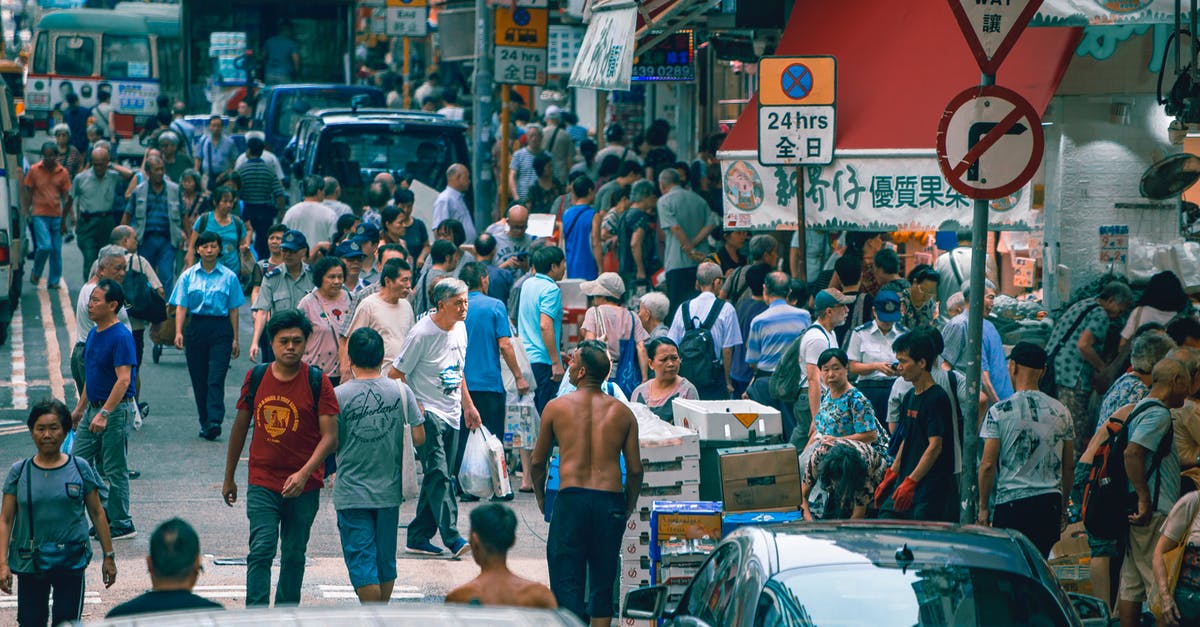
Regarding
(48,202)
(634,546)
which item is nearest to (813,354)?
(634,546)

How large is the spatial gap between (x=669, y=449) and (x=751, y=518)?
1.88 ft

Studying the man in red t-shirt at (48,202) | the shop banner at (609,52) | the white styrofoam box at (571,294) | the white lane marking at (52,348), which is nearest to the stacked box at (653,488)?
the shop banner at (609,52)

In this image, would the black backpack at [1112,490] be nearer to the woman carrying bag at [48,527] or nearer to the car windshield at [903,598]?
the car windshield at [903,598]

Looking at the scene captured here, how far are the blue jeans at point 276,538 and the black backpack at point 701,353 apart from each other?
4376mm

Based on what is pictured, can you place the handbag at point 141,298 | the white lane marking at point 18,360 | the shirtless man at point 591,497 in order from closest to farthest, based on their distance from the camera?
the shirtless man at point 591,497
the handbag at point 141,298
the white lane marking at point 18,360

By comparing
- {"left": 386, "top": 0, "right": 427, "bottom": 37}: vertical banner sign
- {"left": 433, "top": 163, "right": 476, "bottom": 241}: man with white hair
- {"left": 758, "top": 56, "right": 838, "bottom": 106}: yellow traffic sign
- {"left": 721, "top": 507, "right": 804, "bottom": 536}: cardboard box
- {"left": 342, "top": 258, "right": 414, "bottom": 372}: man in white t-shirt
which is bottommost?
{"left": 721, "top": 507, "right": 804, "bottom": 536}: cardboard box

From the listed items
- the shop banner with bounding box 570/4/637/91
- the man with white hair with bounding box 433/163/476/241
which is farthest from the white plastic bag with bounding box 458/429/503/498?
the man with white hair with bounding box 433/163/476/241

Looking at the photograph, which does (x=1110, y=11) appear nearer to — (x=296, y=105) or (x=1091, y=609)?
(x=1091, y=609)

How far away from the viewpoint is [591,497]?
910cm

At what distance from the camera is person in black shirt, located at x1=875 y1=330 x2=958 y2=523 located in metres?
9.83

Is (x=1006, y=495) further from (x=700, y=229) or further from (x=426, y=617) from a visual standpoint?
(x=700, y=229)

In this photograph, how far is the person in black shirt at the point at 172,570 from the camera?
6.09 meters

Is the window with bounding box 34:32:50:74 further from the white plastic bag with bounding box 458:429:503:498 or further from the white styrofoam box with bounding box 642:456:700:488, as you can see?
the white styrofoam box with bounding box 642:456:700:488

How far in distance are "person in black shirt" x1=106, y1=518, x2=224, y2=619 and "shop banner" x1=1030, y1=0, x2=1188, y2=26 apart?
5.46 m
